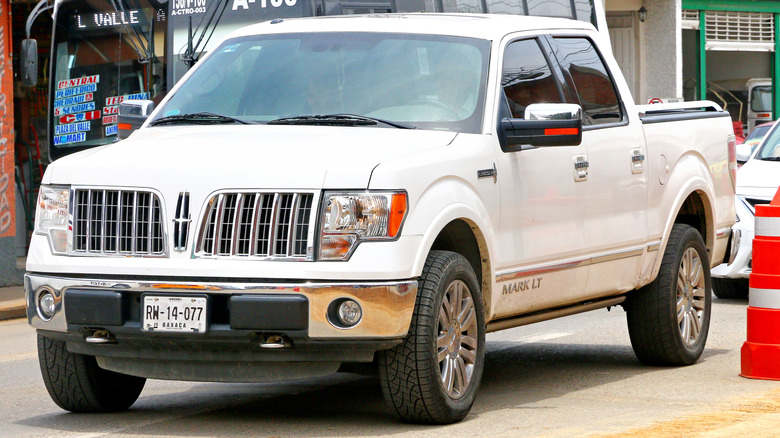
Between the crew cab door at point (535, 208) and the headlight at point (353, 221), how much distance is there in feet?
3.42

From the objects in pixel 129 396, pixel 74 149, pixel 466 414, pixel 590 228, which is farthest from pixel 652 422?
pixel 74 149

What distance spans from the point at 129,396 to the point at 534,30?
287cm

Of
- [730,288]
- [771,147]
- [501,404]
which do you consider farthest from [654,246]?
[771,147]

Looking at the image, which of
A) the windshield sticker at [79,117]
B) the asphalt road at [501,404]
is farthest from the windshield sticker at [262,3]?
the asphalt road at [501,404]

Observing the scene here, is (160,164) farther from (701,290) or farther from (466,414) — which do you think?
(701,290)

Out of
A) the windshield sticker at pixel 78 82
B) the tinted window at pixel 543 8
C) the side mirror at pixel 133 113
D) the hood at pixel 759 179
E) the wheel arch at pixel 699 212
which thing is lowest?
the wheel arch at pixel 699 212

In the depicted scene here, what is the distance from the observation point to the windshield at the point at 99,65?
13.6 meters

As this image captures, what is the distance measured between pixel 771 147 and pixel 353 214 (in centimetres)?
855

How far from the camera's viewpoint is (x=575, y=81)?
311 inches

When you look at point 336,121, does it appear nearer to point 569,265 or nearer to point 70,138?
point 569,265

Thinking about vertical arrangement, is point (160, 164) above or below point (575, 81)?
below

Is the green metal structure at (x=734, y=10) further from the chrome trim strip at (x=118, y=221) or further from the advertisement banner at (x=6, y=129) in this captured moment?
the chrome trim strip at (x=118, y=221)

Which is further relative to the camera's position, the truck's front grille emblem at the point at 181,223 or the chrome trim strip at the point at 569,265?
the chrome trim strip at the point at 569,265

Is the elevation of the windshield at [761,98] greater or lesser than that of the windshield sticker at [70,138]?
greater
